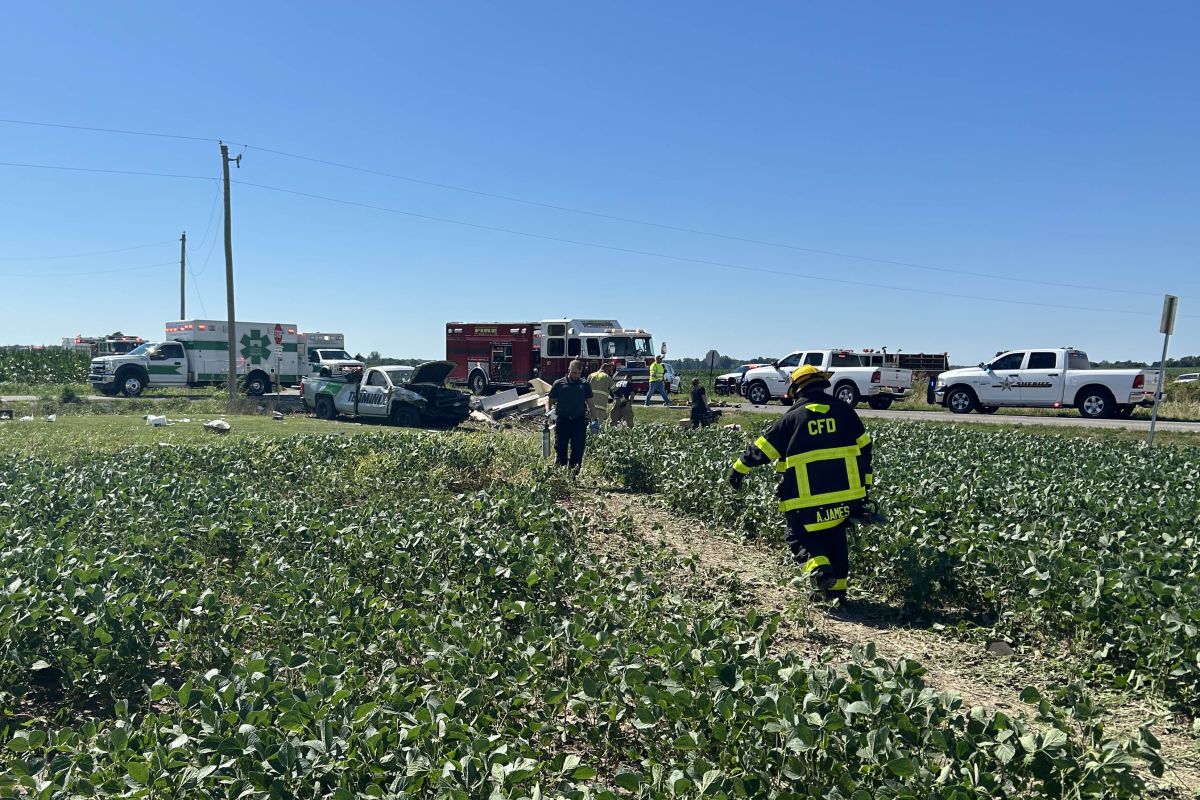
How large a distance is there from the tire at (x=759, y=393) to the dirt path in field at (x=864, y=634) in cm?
2112

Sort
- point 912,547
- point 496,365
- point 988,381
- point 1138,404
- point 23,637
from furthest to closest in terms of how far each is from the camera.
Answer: point 496,365 → point 988,381 → point 1138,404 → point 912,547 → point 23,637

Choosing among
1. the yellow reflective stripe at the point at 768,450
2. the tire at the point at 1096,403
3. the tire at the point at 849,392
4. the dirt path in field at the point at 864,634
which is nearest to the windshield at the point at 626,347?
the tire at the point at 849,392

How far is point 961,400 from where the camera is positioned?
25625 millimetres

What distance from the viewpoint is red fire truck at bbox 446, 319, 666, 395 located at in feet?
99.8

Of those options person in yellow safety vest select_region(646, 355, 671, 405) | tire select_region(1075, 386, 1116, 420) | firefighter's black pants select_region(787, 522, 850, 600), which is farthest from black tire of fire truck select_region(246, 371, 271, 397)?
firefighter's black pants select_region(787, 522, 850, 600)

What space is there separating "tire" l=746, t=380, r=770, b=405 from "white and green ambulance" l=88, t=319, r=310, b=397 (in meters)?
18.1

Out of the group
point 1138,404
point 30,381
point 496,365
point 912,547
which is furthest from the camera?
point 30,381

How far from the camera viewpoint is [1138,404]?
22.8m

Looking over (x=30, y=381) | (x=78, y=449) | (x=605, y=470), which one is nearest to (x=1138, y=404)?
(x=605, y=470)

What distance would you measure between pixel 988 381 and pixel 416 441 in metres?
18.4

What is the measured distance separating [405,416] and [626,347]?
10.5 metres

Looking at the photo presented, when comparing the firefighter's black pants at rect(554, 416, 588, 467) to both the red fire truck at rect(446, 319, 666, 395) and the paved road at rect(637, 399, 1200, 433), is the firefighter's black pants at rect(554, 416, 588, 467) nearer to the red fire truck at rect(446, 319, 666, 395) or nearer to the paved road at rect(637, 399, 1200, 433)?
the paved road at rect(637, 399, 1200, 433)

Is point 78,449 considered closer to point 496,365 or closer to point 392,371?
point 392,371

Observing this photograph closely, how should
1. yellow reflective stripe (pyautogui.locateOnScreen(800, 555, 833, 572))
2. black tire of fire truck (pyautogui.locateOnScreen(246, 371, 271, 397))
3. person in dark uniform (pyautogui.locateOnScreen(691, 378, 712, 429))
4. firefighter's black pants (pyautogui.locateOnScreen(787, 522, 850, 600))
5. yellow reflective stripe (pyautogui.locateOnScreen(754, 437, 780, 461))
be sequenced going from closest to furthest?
yellow reflective stripe (pyautogui.locateOnScreen(800, 555, 833, 572)), firefighter's black pants (pyautogui.locateOnScreen(787, 522, 850, 600)), yellow reflective stripe (pyautogui.locateOnScreen(754, 437, 780, 461)), person in dark uniform (pyautogui.locateOnScreen(691, 378, 712, 429)), black tire of fire truck (pyautogui.locateOnScreen(246, 371, 271, 397))
